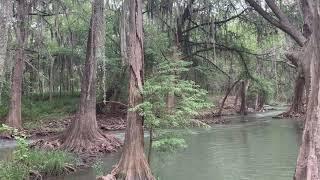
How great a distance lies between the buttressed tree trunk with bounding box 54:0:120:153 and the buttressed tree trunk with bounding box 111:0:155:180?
5.45 meters

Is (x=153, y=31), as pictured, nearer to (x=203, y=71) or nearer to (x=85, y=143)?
(x=203, y=71)

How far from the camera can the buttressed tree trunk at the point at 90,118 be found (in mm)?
15930

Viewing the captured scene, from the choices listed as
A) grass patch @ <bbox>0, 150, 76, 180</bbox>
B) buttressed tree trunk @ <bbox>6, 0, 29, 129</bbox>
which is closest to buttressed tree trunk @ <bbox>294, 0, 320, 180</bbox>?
grass patch @ <bbox>0, 150, 76, 180</bbox>

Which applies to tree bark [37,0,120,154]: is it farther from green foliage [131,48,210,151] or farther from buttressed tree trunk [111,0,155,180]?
green foliage [131,48,210,151]

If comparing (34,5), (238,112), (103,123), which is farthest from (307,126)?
(238,112)

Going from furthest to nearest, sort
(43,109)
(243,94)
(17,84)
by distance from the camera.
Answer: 1. (243,94)
2. (43,109)
3. (17,84)

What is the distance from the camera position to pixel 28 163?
35.7 ft

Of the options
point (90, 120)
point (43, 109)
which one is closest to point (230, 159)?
point (90, 120)

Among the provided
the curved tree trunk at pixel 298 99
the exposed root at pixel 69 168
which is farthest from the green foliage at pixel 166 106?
the curved tree trunk at pixel 298 99

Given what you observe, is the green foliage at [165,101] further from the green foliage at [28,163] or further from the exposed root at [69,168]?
the exposed root at [69,168]

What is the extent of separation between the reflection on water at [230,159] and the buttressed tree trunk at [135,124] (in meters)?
1.72

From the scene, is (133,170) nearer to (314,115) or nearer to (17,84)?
(314,115)

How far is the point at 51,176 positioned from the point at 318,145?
7440mm

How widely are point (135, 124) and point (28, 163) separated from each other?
264 centimetres
